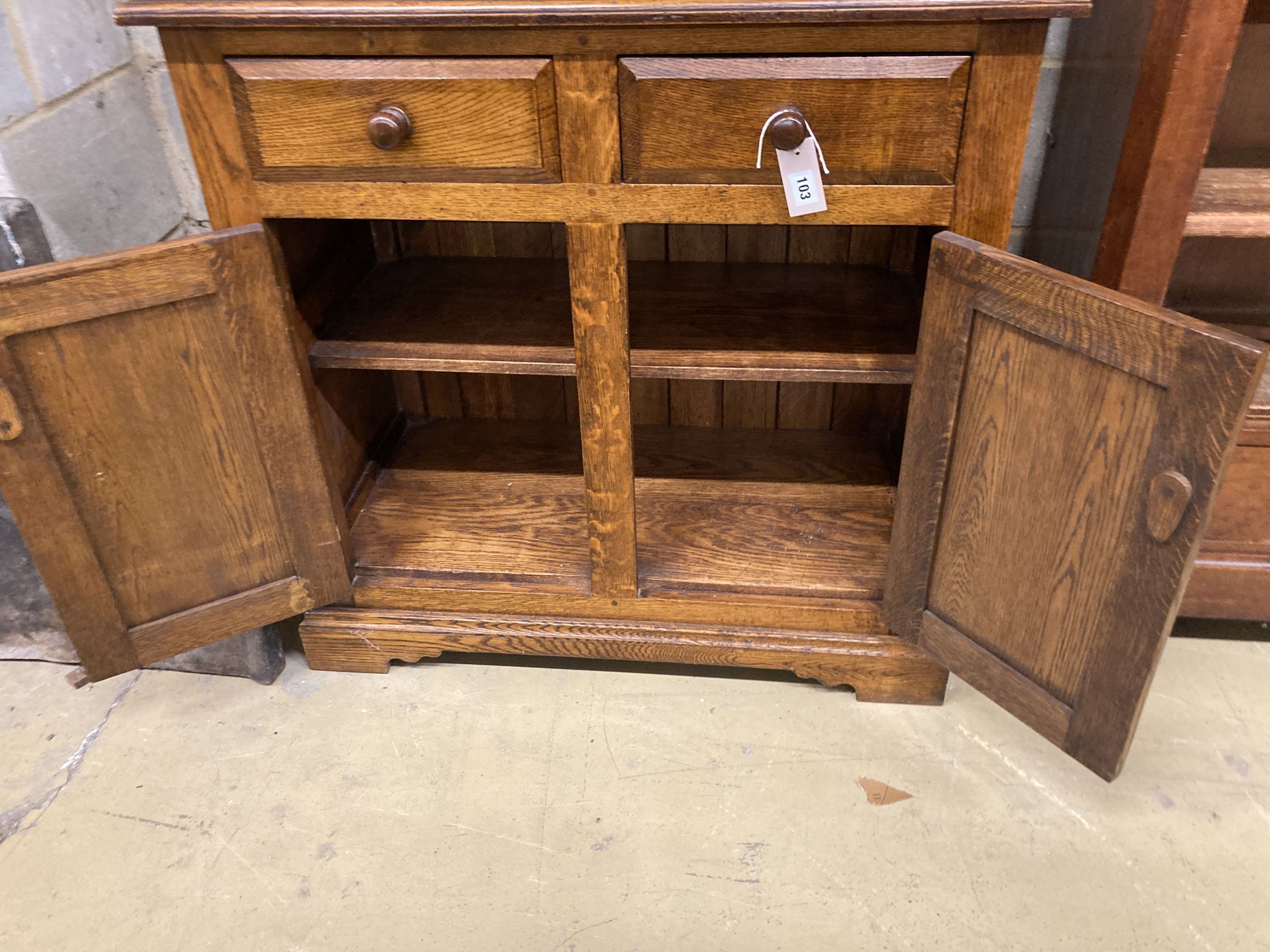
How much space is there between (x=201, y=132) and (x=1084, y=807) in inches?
58.6

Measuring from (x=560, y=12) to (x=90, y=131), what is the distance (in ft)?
3.24

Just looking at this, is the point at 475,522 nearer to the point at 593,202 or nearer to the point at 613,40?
the point at 593,202

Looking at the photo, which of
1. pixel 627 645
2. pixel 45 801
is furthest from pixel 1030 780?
pixel 45 801

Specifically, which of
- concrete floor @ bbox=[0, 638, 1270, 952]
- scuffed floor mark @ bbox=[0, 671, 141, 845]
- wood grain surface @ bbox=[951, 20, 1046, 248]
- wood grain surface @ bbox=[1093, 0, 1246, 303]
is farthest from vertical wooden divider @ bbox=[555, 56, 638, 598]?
scuffed floor mark @ bbox=[0, 671, 141, 845]

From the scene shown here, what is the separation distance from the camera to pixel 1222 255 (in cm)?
167

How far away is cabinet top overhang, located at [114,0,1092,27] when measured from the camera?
106cm

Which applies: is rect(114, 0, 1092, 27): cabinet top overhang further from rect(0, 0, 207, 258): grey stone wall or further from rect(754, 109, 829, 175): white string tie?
rect(0, 0, 207, 258): grey stone wall

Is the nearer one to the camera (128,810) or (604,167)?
(604,167)

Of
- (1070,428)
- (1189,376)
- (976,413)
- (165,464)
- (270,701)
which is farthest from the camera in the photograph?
(270,701)

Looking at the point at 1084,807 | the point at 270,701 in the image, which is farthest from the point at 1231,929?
the point at 270,701

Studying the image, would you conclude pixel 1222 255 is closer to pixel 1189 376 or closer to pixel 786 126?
pixel 1189 376

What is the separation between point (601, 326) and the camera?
1307 millimetres

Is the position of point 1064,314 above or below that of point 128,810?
above

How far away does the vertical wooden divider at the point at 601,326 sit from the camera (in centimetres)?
116
